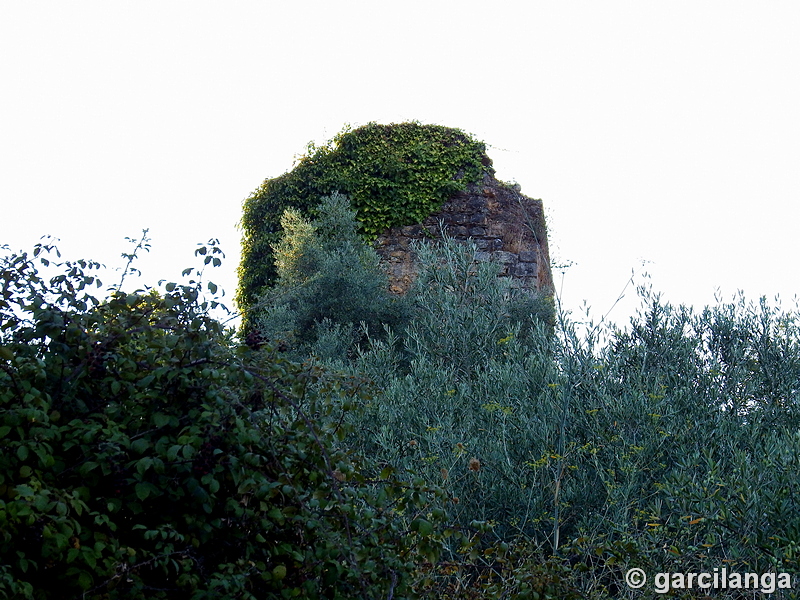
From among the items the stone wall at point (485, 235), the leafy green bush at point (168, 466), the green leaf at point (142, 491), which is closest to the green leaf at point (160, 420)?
the leafy green bush at point (168, 466)

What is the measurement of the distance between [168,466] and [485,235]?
31.0ft

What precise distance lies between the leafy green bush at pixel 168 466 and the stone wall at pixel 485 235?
820 cm

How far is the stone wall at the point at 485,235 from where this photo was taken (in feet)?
38.2

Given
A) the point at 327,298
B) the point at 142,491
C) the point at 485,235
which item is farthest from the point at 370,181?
the point at 142,491

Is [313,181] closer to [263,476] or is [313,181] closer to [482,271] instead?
[482,271]

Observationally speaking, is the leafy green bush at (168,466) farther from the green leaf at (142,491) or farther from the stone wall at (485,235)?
the stone wall at (485,235)

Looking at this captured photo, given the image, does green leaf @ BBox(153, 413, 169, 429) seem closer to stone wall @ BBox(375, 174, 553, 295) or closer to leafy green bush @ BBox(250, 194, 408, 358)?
leafy green bush @ BBox(250, 194, 408, 358)

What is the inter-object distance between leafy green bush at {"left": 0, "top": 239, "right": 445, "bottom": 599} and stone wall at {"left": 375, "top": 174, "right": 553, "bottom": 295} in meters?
8.20

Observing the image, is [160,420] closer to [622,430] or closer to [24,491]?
[24,491]

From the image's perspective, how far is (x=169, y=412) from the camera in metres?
3.04

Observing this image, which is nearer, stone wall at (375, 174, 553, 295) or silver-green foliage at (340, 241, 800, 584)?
silver-green foliage at (340, 241, 800, 584)

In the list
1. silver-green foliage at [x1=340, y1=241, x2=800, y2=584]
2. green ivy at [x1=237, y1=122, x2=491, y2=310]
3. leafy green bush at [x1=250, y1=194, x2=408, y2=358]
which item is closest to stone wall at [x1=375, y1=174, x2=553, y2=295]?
green ivy at [x1=237, y1=122, x2=491, y2=310]

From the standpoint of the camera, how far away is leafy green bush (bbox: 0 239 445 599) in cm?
270

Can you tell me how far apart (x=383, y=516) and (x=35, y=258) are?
1.91m
